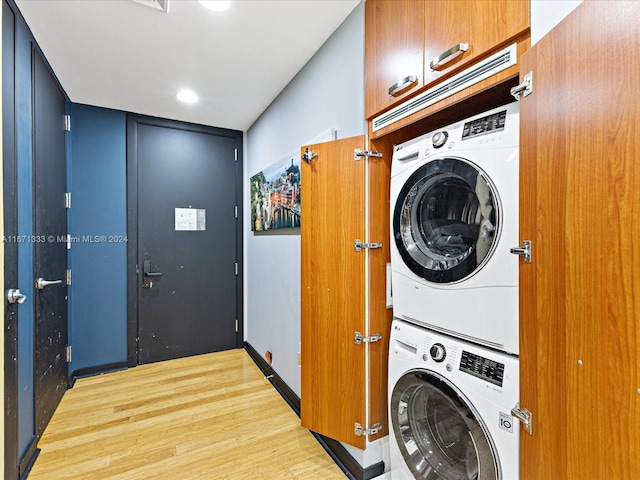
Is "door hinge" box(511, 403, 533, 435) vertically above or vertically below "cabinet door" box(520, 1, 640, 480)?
below

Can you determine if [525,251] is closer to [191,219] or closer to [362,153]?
[362,153]

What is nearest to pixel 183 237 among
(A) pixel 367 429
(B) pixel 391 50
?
(A) pixel 367 429

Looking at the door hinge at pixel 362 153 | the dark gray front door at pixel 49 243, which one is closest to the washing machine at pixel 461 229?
the door hinge at pixel 362 153

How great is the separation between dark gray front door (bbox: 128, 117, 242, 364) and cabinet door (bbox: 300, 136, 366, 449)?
6.45 ft

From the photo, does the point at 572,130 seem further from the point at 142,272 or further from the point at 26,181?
the point at 142,272

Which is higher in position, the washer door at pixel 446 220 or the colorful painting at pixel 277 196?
the colorful painting at pixel 277 196

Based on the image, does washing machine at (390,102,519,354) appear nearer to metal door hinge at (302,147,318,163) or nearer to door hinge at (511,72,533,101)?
door hinge at (511,72,533,101)

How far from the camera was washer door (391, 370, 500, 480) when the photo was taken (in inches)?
41.3

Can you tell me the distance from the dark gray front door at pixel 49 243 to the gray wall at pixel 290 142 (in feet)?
5.05

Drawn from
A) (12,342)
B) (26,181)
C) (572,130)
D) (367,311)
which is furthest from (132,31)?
(572,130)

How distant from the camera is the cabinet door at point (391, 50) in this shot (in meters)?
1.23

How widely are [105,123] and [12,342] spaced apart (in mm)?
2165

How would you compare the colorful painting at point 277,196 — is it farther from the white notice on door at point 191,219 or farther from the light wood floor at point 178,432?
the light wood floor at point 178,432

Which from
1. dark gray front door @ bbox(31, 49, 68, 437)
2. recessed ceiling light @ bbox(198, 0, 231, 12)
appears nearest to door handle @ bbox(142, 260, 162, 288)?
dark gray front door @ bbox(31, 49, 68, 437)
